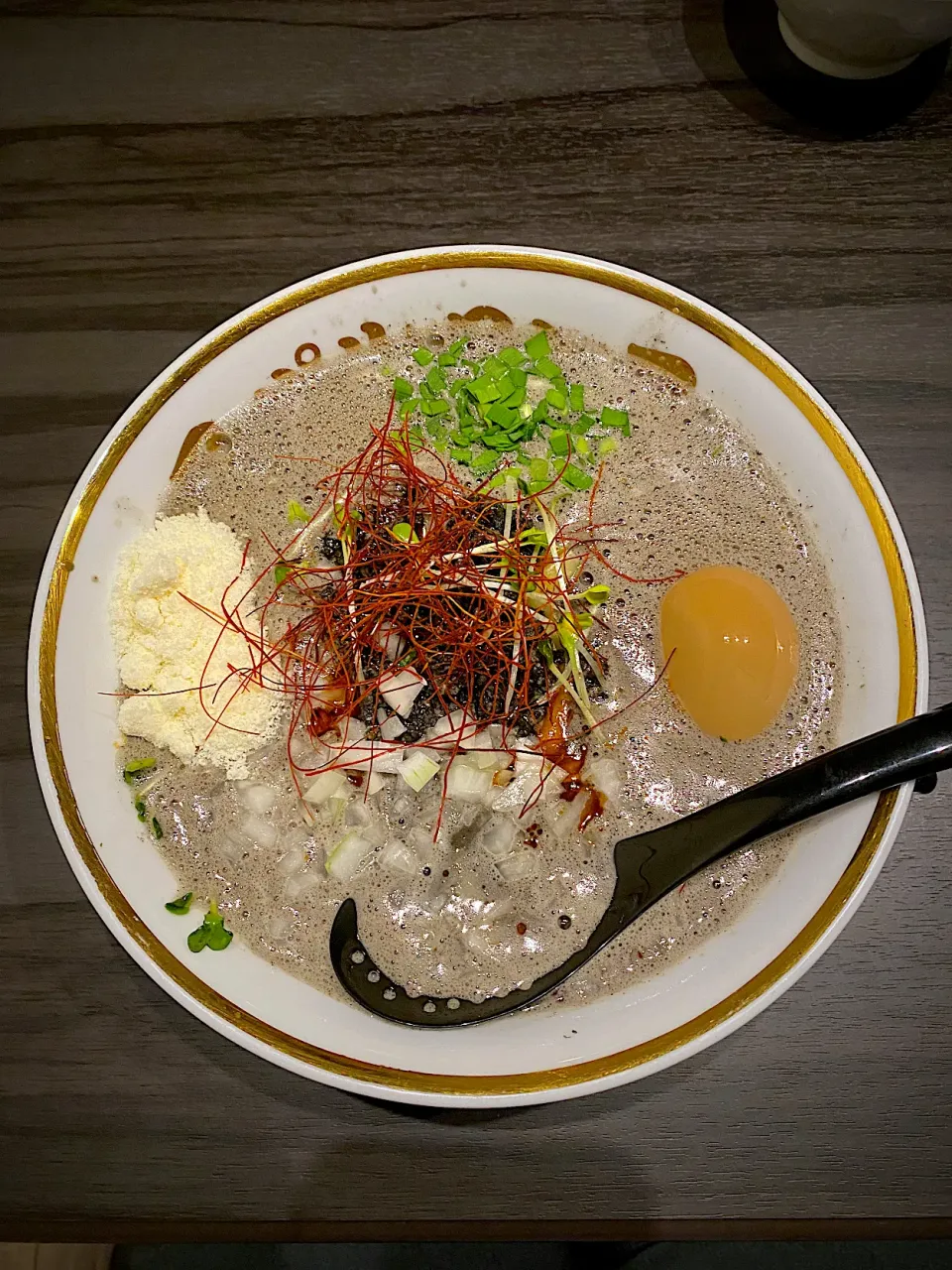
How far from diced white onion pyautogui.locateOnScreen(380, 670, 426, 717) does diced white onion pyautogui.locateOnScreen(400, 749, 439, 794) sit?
0.07 metres

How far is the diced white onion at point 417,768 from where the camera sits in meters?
1.23

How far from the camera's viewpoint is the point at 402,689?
4.20ft

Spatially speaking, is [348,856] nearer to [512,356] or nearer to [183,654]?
[183,654]

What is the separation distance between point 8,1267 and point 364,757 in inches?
42.1

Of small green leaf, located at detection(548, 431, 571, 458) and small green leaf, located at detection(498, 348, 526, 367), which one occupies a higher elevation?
small green leaf, located at detection(498, 348, 526, 367)

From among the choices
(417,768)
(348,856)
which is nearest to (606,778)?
(417,768)

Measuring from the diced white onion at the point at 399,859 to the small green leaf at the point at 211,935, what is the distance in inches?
9.7

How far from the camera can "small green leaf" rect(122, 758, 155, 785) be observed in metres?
1.24

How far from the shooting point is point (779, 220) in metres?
1.47

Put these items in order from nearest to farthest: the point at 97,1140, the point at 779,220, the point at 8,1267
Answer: the point at 97,1140
the point at 8,1267
the point at 779,220

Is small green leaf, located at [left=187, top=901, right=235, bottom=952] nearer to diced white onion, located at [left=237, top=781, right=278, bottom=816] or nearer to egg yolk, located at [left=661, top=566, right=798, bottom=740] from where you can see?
Result: diced white onion, located at [left=237, top=781, right=278, bottom=816]

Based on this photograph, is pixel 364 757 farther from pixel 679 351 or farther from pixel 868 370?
pixel 868 370

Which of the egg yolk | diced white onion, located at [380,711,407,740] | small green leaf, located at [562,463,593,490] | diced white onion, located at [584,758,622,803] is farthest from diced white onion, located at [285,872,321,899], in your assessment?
small green leaf, located at [562,463,593,490]

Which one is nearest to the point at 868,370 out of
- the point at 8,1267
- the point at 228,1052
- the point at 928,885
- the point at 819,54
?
the point at 819,54
